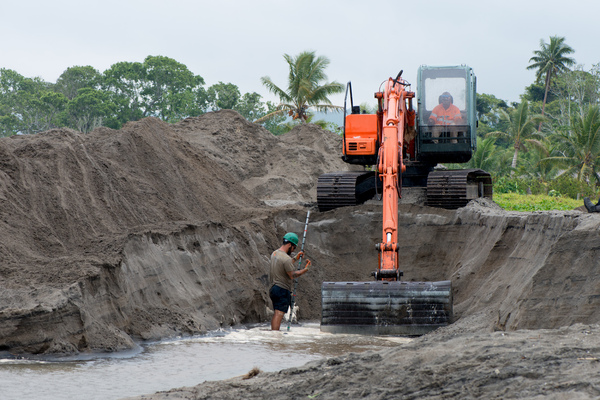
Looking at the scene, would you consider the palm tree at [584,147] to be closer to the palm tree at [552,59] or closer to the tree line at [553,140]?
the tree line at [553,140]

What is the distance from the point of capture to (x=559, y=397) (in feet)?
14.3

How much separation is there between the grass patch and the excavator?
1178cm

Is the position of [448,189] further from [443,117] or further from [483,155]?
[483,155]

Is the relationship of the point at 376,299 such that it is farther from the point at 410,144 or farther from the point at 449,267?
the point at 410,144

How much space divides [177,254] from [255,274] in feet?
7.40

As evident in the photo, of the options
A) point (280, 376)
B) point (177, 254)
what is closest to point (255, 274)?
point (177, 254)

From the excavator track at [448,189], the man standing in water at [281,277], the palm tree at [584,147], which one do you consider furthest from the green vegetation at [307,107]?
the man standing in water at [281,277]

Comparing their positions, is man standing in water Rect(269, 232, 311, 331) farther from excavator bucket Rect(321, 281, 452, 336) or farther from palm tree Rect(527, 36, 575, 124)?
palm tree Rect(527, 36, 575, 124)

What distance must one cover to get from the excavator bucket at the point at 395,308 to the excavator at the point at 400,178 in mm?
15

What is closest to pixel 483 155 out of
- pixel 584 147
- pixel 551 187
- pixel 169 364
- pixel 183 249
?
pixel 551 187

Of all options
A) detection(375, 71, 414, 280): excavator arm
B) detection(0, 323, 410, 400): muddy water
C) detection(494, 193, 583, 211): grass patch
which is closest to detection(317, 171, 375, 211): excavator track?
detection(375, 71, 414, 280): excavator arm

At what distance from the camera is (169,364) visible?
8.28m

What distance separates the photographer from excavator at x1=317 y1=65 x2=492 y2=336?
10680 millimetres

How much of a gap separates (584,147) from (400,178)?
25.5m
